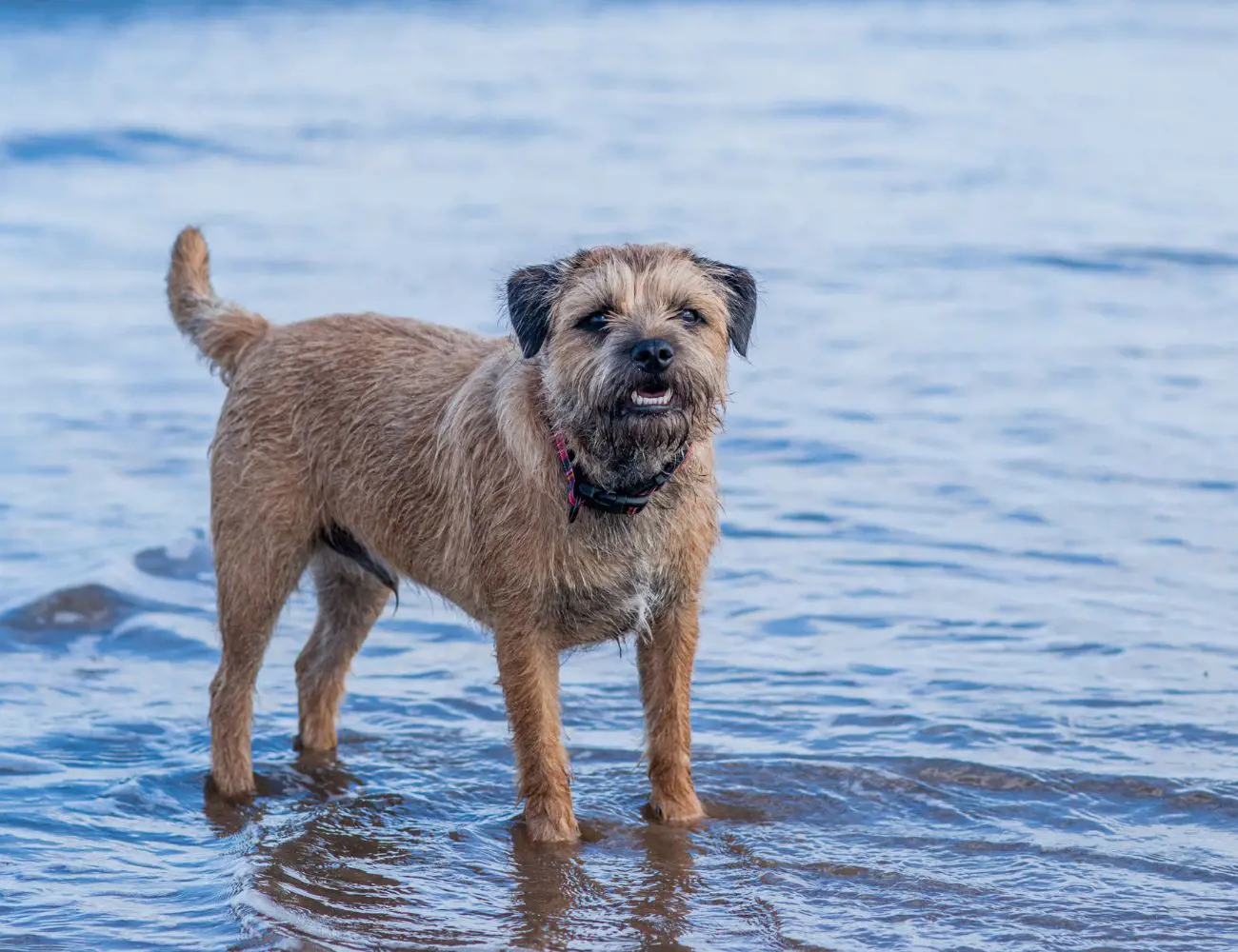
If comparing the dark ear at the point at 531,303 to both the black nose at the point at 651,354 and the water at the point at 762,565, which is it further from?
the water at the point at 762,565

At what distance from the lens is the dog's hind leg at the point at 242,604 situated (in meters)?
6.23

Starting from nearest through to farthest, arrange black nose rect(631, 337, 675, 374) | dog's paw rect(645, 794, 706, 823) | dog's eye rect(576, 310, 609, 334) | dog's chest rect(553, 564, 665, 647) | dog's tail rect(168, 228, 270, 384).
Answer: black nose rect(631, 337, 675, 374) < dog's eye rect(576, 310, 609, 334) < dog's chest rect(553, 564, 665, 647) < dog's paw rect(645, 794, 706, 823) < dog's tail rect(168, 228, 270, 384)

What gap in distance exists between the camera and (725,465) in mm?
9812

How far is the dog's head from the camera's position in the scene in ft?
16.3

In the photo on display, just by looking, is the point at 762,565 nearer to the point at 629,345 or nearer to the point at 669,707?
the point at 669,707

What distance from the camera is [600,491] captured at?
522 cm

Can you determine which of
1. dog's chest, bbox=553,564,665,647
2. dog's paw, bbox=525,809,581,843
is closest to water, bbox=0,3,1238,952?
dog's paw, bbox=525,809,581,843

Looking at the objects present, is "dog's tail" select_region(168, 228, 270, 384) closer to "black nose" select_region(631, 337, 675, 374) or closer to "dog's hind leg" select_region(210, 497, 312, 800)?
"dog's hind leg" select_region(210, 497, 312, 800)

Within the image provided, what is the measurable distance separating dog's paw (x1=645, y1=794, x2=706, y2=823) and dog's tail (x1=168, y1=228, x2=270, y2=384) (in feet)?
7.76

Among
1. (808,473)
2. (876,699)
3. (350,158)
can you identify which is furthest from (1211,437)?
(350,158)

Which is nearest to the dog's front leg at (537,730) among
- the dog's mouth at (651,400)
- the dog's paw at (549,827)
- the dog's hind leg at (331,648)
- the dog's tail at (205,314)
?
the dog's paw at (549,827)

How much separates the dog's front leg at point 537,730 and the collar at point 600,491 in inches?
18.7

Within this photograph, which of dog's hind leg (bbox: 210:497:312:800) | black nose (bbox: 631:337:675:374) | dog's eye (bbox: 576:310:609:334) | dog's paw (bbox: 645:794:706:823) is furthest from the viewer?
dog's hind leg (bbox: 210:497:312:800)

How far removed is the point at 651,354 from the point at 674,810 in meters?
1.76
